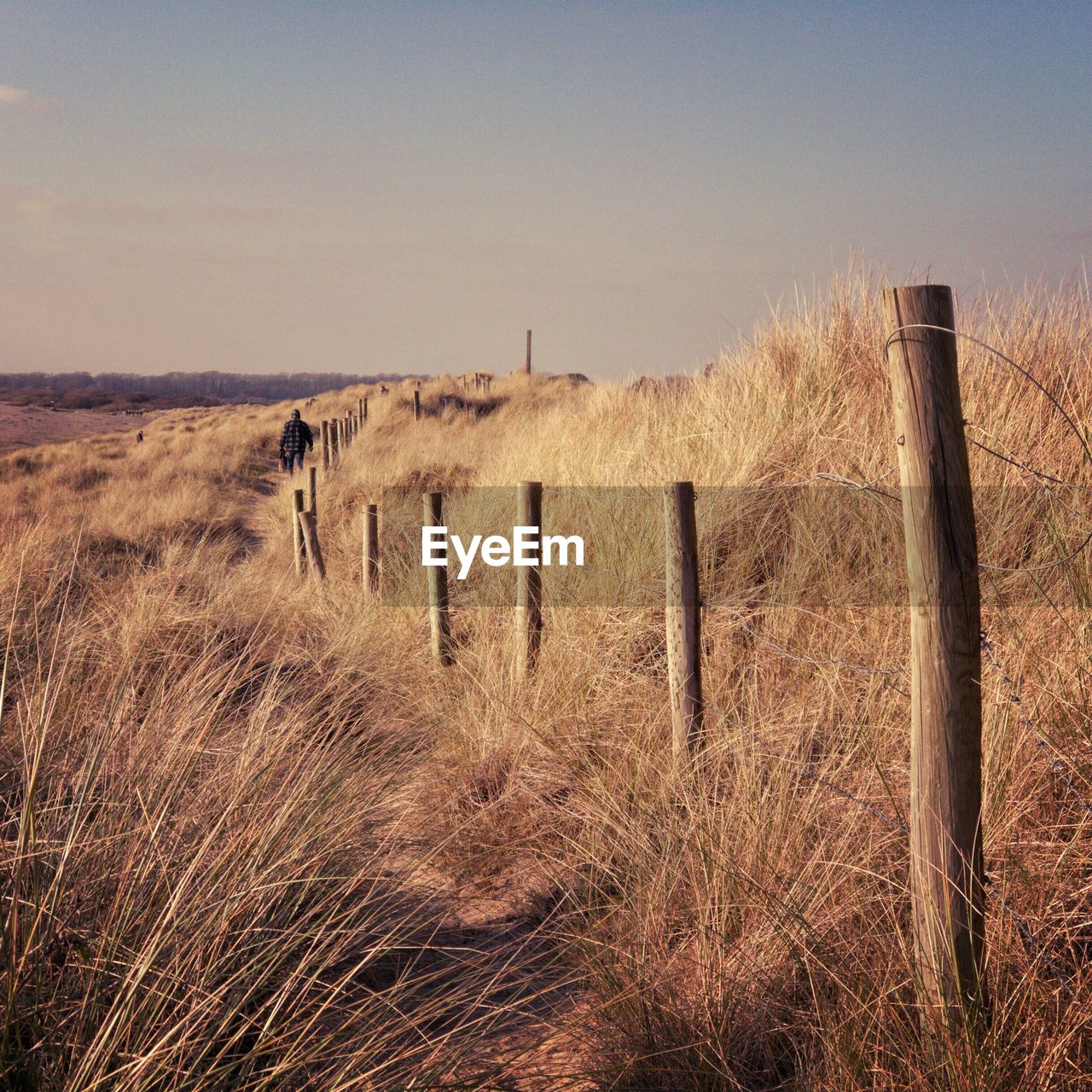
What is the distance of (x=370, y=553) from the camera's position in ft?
28.1

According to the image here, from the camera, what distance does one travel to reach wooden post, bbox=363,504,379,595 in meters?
8.51

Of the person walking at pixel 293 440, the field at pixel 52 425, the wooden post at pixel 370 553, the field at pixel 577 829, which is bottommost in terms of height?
the field at pixel 577 829

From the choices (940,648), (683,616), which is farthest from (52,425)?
(940,648)

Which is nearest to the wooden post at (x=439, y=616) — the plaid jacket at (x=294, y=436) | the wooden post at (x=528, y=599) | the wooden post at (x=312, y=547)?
the wooden post at (x=528, y=599)

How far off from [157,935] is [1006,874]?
213 cm

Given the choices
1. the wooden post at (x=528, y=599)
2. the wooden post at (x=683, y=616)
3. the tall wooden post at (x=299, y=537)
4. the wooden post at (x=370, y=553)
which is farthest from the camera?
the tall wooden post at (x=299, y=537)

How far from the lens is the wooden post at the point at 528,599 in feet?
17.9

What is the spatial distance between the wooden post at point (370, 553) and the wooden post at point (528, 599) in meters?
2.84

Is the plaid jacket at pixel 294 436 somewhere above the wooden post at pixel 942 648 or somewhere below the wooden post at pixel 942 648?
above

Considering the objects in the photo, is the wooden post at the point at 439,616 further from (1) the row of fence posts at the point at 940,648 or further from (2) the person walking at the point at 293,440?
(2) the person walking at the point at 293,440

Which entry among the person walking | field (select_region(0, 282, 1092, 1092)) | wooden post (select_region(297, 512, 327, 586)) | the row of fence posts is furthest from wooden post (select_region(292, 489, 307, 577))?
the person walking

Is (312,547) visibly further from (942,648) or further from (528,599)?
(942,648)

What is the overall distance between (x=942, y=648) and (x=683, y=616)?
→ 6.42 ft

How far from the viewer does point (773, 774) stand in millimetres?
3127
